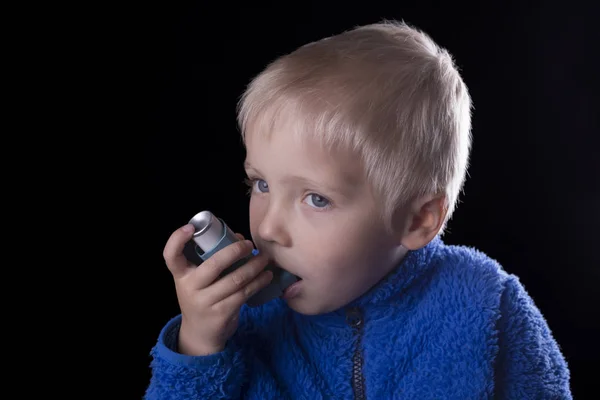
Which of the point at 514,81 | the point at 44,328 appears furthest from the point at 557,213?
the point at 44,328

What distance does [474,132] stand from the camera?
2111mm

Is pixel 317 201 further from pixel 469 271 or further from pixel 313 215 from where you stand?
pixel 469 271

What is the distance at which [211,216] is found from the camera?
115cm

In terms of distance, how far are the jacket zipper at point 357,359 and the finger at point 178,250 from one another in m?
0.31

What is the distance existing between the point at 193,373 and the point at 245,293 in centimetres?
15

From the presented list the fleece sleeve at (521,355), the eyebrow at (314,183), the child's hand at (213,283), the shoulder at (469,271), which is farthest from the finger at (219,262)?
the fleece sleeve at (521,355)

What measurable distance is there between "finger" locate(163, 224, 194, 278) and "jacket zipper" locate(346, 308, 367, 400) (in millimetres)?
314

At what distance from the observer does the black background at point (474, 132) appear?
183 cm

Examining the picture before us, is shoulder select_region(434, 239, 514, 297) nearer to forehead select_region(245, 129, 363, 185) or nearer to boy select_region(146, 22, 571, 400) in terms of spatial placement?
boy select_region(146, 22, 571, 400)

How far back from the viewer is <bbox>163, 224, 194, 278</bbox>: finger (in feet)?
3.76

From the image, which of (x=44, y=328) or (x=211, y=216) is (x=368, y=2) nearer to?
(x=211, y=216)

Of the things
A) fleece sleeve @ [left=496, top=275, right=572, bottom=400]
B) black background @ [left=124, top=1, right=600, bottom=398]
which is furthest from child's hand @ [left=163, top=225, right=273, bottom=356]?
black background @ [left=124, top=1, right=600, bottom=398]

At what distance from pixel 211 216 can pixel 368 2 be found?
974 mm

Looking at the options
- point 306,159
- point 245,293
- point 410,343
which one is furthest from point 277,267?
point 410,343
